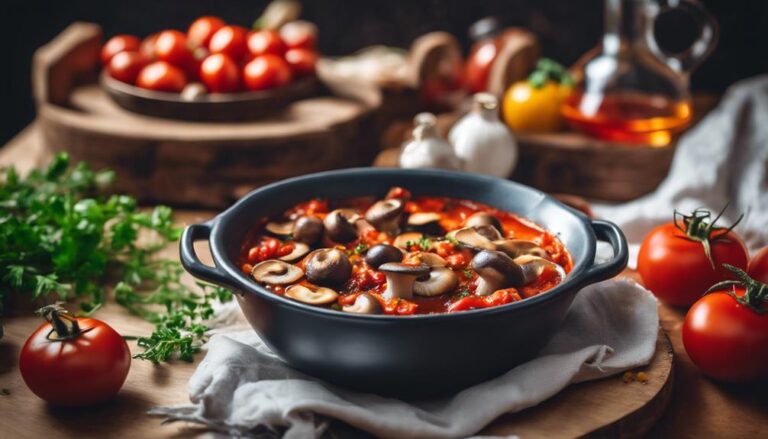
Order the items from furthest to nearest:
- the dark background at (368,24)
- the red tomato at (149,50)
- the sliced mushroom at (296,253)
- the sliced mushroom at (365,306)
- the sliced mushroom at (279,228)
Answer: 1. the dark background at (368,24)
2. the red tomato at (149,50)
3. the sliced mushroom at (279,228)
4. the sliced mushroom at (296,253)
5. the sliced mushroom at (365,306)

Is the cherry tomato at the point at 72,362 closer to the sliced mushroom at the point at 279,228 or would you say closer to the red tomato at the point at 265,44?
the sliced mushroom at the point at 279,228

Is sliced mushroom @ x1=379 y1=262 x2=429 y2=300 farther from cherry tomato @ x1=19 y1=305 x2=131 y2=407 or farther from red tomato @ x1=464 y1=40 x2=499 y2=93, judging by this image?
red tomato @ x1=464 y1=40 x2=499 y2=93

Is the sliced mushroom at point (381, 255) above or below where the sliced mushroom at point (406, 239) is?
above

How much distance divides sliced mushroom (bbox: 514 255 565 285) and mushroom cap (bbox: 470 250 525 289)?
0.15 feet

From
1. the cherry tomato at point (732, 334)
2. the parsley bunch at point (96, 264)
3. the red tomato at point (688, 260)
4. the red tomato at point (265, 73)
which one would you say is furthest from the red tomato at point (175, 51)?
the cherry tomato at point (732, 334)

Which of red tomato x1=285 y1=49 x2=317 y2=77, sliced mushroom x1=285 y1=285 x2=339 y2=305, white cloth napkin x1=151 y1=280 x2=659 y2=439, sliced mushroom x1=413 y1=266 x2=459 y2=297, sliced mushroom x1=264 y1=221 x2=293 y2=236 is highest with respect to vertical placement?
red tomato x1=285 y1=49 x2=317 y2=77

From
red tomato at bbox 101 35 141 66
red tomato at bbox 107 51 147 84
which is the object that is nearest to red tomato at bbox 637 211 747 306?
red tomato at bbox 107 51 147 84

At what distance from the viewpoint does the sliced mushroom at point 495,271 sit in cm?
196

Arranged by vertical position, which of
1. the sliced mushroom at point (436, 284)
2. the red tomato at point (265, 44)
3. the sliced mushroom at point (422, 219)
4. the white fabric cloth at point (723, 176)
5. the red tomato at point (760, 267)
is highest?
the red tomato at point (265, 44)

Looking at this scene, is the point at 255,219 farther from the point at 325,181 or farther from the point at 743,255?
the point at 743,255

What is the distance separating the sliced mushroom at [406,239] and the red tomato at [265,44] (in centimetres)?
151

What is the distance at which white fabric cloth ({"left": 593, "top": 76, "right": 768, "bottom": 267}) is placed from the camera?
294 cm

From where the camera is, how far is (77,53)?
3.65 metres

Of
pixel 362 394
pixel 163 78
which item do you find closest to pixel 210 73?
pixel 163 78
